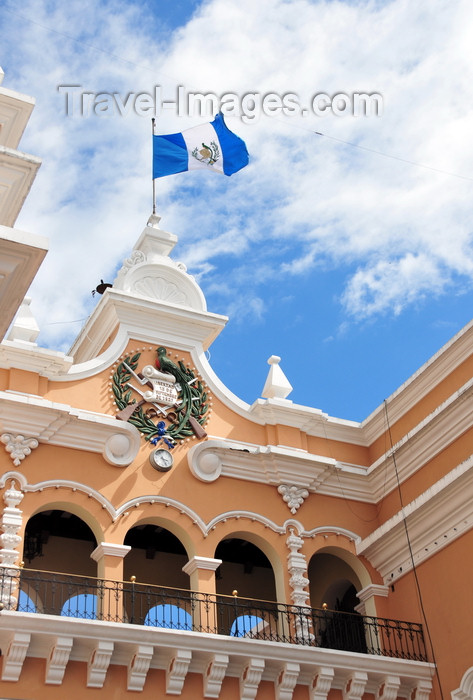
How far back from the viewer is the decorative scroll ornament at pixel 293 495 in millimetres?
14969

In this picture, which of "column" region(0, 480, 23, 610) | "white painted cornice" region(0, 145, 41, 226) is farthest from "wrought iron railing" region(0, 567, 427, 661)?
"white painted cornice" region(0, 145, 41, 226)

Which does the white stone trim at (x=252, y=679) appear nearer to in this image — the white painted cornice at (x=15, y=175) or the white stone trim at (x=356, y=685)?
the white stone trim at (x=356, y=685)

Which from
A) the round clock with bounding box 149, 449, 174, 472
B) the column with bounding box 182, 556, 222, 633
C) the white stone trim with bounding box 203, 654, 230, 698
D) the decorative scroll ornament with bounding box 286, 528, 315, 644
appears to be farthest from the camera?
the round clock with bounding box 149, 449, 174, 472

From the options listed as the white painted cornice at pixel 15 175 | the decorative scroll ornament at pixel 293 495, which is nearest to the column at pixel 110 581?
the decorative scroll ornament at pixel 293 495

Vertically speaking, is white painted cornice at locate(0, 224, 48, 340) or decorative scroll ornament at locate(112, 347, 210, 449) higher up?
decorative scroll ornament at locate(112, 347, 210, 449)

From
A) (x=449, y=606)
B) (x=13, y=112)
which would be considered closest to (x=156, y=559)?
(x=449, y=606)

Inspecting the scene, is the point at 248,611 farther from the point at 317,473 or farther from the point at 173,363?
the point at 173,363

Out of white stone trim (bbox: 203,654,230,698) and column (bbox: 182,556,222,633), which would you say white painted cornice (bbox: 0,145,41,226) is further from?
white stone trim (bbox: 203,654,230,698)

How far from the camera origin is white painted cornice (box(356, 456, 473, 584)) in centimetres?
1339

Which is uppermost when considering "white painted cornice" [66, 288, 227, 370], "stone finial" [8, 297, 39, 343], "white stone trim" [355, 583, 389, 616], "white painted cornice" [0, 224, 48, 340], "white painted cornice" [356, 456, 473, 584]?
"white painted cornice" [66, 288, 227, 370]

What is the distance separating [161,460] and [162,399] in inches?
39.1

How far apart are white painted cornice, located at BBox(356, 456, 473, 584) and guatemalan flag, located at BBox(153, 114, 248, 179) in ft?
20.7

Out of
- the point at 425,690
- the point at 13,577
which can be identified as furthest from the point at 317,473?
the point at 13,577

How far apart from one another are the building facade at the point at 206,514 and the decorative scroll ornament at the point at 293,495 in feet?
0.14
